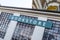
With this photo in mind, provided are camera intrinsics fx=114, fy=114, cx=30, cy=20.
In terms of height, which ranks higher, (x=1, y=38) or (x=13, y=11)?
(x=13, y=11)

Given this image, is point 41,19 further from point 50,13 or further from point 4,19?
point 4,19

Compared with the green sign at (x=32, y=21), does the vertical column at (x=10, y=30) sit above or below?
below

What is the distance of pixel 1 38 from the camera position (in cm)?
52

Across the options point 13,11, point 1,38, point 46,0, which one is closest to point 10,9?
point 13,11

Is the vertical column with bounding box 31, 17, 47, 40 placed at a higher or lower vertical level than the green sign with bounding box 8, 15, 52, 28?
lower

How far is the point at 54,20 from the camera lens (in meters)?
0.42

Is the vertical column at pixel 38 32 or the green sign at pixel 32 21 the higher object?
the green sign at pixel 32 21

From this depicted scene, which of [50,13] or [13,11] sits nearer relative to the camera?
[50,13]

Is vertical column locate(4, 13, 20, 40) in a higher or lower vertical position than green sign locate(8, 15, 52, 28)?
lower

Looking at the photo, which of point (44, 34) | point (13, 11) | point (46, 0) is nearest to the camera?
point (44, 34)

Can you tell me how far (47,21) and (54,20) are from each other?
3 centimetres

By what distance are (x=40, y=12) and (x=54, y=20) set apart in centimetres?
7

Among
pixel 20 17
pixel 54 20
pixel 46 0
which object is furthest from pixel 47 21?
pixel 46 0

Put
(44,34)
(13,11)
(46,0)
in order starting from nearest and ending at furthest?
(44,34)
(13,11)
(46,0)
